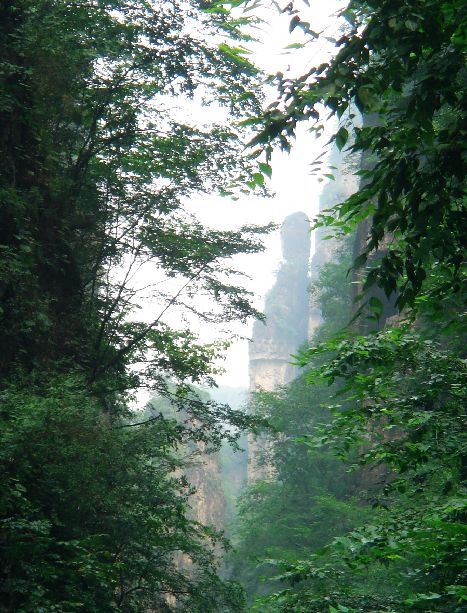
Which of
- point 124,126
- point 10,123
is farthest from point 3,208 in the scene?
point 124,126

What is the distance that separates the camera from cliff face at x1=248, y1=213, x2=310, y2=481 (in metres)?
55.6

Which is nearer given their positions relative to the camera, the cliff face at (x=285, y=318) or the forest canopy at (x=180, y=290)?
the forest canopy at (x=180, y=290)

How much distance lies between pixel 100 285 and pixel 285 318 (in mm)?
45788

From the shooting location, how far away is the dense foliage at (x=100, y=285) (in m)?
5.95

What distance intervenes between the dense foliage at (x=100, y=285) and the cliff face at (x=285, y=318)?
142ft

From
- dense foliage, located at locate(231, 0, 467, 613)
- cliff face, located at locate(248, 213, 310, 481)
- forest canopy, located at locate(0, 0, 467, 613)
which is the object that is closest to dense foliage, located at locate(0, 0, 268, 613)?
forest canopy, located at locate(0, 0, 467, 613)

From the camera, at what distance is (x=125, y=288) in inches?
430

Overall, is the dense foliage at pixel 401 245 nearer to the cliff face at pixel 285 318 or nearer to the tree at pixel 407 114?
the tree at pixel 407 114

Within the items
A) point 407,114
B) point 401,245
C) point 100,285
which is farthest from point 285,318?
point 407,114

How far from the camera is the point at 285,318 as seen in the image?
56.8m

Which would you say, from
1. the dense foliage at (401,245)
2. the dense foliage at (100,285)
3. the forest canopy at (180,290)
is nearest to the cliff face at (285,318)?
the forest canopy at (180,290)

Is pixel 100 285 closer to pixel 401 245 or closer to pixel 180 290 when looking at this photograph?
pixel 180 290

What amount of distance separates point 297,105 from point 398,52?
26.3 inches

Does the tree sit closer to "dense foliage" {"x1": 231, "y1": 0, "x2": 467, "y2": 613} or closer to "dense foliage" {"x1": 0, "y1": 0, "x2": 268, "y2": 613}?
"dense foliage" {"x1": 231, "y1": 0, "x2": 467, "y2": 613}
